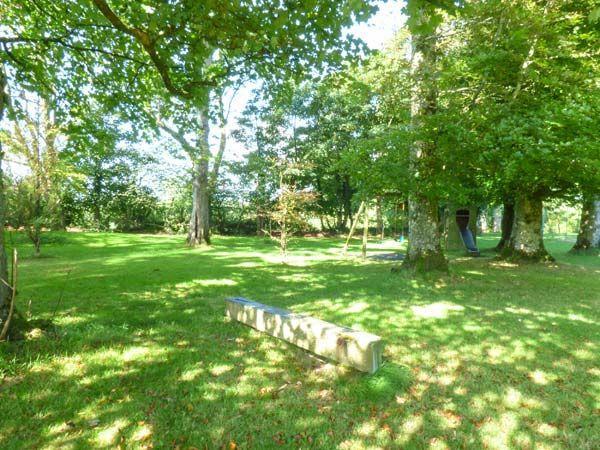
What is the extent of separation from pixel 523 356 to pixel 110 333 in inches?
231

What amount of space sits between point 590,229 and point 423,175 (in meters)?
14.6

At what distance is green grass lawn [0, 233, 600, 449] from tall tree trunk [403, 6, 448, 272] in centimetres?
270

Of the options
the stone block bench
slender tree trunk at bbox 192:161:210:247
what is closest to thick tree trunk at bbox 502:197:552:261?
the stone block bench

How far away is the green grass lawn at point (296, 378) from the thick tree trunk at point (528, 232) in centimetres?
724

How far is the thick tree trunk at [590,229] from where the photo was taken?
1806 centimetres

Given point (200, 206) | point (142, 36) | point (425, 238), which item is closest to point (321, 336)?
point (142, 36)

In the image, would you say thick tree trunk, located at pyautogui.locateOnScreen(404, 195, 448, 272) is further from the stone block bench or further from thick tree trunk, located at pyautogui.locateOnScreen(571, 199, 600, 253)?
thick tree trunk, located at pyautogui.locateOnScreen(571, 199, 600, 253)

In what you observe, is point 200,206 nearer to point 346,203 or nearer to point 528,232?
point 528,232

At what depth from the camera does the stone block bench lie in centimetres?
409

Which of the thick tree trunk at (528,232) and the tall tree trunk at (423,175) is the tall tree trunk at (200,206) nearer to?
the tall tree trunk at (423,175)

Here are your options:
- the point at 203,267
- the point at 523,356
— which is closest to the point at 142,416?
the point at 523,356

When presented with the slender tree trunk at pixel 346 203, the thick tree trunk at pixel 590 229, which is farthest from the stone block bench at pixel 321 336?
the slender tree trunk at pixel 346 203

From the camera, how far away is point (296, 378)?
4.15 metres

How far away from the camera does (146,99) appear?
909cm
